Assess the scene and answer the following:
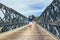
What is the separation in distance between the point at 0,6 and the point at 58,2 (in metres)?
15.0

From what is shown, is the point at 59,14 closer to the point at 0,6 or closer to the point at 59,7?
the point at 59,7

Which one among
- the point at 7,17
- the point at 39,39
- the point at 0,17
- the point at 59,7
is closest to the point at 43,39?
the point at 39,39

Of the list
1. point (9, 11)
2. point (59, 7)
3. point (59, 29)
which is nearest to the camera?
point (59, 29)

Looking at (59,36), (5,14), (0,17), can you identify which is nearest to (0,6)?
(5,14)

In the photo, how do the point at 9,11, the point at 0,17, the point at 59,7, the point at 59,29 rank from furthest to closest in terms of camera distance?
the point at 9,11 < the point at 0,17 < the point at 59,7 < the point at 59,29

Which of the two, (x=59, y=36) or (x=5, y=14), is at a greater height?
(x=5, y=14)

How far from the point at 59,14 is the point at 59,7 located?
634 mm

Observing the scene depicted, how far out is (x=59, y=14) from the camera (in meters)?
20.3

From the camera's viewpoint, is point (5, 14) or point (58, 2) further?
point (5, 14)

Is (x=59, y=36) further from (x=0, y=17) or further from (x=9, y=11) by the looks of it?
(x=9, y=11)

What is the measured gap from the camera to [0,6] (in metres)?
34.1

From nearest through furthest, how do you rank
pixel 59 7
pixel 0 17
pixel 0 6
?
pixel 59 7 < pixel 0 17 < pixel 0 6

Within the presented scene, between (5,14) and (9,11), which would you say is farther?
(9,11)

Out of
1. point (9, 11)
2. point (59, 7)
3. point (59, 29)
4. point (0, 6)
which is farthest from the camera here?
point (9, 11)
